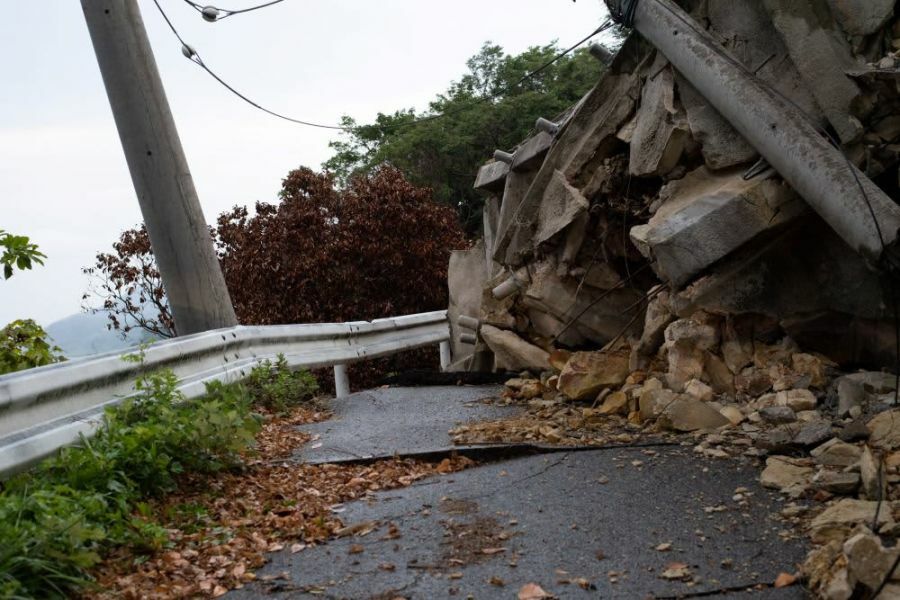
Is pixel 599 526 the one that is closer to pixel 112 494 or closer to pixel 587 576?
pixel 587 576

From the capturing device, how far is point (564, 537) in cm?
400

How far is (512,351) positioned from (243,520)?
4.76 m

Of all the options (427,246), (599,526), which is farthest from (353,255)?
(599,526)

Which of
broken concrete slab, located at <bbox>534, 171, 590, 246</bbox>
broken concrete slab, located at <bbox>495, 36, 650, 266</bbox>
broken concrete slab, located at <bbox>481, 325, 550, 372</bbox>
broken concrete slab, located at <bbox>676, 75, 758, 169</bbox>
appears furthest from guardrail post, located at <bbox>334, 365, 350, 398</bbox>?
→ broken concrete slab, located at <bbox>676, 75, 758, 169</bbox>

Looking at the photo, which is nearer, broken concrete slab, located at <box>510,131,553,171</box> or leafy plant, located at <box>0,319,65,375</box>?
leafy plant, located at <box>0,319,65,375</box>

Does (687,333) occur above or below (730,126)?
below

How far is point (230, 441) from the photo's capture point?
5.62 m

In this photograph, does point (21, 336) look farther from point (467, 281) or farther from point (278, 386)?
point (467, 281)

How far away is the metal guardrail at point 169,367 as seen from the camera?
14.8 ft

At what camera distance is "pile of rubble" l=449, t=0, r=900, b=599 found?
17.0ft

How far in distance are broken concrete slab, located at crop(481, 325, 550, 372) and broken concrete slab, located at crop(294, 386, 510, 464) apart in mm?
361

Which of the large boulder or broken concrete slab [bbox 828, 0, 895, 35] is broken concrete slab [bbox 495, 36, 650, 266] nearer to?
the large boulder

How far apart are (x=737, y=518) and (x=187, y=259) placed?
557cm

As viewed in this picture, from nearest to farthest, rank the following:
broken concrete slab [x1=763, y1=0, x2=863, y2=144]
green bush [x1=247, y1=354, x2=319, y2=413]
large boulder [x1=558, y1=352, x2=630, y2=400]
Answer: broken concrete slab [x1=763, y1=0, x2=863, y2=144] < large boulder [x1=558, y1=352, x2=630, y2=400] < green bush [x1=247, y1=354, x2=319, y2=413]
